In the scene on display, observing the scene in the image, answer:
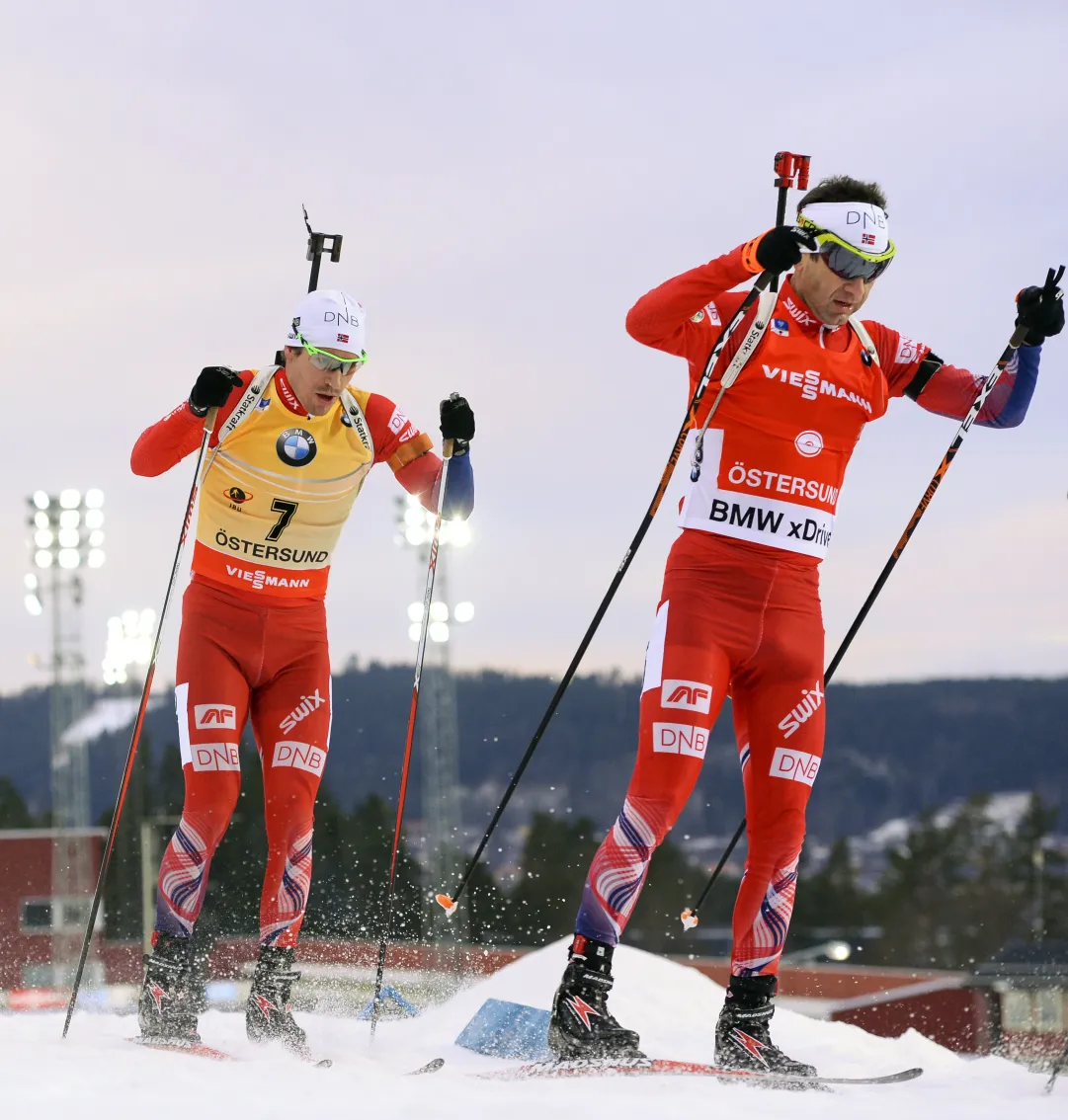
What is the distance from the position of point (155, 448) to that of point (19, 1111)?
2840mm

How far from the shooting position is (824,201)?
5398 mm

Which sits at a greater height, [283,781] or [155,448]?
[155,448]

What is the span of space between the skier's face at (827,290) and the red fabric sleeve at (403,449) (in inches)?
62.9

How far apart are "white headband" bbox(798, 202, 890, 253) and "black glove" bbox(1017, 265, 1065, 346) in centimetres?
55

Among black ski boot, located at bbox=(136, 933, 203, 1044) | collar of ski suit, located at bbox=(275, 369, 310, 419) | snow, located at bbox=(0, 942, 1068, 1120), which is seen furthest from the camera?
collar of ski suit, located at bbox=(275, 369, 310, 419)

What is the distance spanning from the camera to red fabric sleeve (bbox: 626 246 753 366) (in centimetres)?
511

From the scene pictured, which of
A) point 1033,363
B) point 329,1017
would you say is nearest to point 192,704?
point 329,1017

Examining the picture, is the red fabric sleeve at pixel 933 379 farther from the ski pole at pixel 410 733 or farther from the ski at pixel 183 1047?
the ski at pixel 183 1047

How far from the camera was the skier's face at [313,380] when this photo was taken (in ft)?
19.6

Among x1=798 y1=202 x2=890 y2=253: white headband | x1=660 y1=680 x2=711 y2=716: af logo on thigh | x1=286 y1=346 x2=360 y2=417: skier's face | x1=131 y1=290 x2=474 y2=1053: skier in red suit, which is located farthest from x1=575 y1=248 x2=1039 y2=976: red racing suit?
x1=286 y1=346 x2=360 y2=417: skier's face

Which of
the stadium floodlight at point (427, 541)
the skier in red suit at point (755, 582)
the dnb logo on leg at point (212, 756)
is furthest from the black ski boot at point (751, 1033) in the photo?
the stadium floodlight at point (427, 541)

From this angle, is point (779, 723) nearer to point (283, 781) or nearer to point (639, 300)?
point (639, 300)

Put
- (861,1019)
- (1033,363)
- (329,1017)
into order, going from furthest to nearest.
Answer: (861,1019)
(329,1017)
(1033,363)

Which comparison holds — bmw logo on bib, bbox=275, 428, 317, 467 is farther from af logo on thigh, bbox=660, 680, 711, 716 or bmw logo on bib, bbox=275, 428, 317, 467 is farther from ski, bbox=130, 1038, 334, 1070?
ski, bbox=130, 1038, 334, 1070
